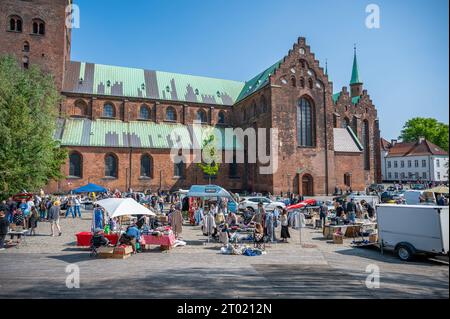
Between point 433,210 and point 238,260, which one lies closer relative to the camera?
point 433,210

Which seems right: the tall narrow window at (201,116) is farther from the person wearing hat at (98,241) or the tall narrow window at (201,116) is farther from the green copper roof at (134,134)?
the person wearing hat at (98,241)

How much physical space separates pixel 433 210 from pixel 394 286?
401 centimetres

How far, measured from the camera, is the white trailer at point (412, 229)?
10703mm

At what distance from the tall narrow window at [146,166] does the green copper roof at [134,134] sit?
5.25 feet

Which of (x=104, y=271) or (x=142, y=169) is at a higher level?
(x=142, y=169)

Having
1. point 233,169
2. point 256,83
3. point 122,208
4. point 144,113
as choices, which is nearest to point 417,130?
point 256,83

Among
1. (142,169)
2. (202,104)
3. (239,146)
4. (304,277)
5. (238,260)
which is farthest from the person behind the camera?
(202,104)

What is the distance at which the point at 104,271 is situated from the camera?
973cm

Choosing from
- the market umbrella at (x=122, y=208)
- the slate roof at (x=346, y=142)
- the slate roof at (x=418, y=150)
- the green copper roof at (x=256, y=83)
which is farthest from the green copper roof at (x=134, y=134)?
the market umbrella at (x=122, y=208)

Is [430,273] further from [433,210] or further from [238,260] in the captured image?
[238,260]

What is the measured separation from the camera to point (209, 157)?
41312 mm
